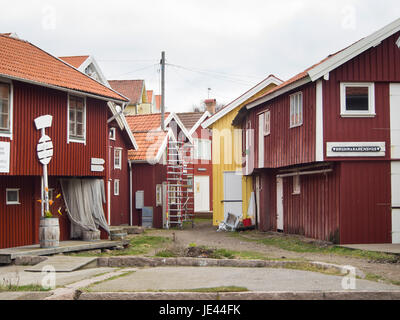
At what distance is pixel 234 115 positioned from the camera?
98.9 ft

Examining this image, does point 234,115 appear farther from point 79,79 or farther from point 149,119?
point 79,79

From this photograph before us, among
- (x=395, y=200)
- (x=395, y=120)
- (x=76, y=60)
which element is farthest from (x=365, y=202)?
(x=76, y=60)

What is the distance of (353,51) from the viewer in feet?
57.7

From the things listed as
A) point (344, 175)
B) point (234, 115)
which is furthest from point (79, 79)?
point (234, 115)

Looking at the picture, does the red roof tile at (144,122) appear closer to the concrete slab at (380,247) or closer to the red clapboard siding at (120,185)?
the red clapboard siding at (120,185)

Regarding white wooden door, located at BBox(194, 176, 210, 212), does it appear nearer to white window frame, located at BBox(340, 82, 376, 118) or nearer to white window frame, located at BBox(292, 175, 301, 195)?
white window frame, located at BBox(292, 175, 301, 195)

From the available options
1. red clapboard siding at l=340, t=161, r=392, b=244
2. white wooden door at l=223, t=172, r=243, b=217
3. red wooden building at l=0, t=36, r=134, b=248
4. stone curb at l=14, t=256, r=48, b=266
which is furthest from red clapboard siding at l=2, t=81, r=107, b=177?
white wooden door at l=223, t=172, r=243, b=217

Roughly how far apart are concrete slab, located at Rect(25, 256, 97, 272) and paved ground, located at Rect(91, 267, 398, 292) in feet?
6.20

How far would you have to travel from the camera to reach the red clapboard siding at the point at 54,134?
54.2ft

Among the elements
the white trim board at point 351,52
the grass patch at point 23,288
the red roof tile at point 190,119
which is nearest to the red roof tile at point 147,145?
the red roof tile at point 190,119

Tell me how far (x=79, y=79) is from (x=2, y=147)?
4.69 m

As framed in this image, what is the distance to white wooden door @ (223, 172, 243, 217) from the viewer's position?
28.6 metres
